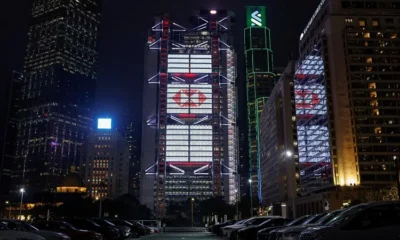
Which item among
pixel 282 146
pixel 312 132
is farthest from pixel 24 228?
pixel 282 146

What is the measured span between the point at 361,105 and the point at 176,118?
8519 cm

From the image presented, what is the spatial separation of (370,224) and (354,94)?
3974 inches

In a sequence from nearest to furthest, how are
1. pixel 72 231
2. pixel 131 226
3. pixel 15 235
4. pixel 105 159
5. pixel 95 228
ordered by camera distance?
pixel 15 235
pixel 72 231
pixel 95 228
pixel 131 226
pixel 105 159

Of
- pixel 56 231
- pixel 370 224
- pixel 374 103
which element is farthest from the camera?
pixel 374 103

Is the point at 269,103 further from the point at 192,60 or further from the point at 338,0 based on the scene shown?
the point at 338,0

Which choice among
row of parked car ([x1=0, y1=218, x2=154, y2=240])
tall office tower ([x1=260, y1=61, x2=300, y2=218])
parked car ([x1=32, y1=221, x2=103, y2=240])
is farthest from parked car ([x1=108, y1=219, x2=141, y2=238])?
tall office tower ([x1=260, y1=61, x2=300, y2=218])

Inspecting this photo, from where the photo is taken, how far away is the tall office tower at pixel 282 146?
448 feet

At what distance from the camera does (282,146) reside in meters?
148

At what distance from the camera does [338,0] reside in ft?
359

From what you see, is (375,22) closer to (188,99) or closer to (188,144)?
(188,99)

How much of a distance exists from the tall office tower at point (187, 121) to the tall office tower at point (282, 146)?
16.4 metres

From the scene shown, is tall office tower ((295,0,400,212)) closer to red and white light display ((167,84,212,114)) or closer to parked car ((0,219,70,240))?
red and white light display ((167,84,212,114))

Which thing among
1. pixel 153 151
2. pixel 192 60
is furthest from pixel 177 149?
pixel 192 60

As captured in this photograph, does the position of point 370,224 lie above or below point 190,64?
below
